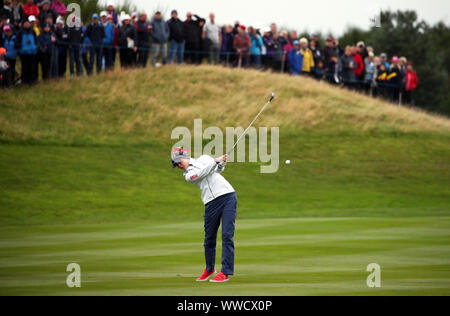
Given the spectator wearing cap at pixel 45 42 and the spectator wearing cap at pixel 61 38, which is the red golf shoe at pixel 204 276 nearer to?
the spectator wearing cap at pixel 45 42

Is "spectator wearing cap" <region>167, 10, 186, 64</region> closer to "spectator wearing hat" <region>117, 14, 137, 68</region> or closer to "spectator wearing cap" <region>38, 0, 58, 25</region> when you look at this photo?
"spectator wearing hat" <region>117, 14, 137, 68</region>

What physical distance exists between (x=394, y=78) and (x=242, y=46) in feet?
28.1

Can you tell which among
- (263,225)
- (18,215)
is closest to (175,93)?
(18,215)

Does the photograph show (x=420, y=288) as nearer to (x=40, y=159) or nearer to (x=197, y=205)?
(x=197, y=205)

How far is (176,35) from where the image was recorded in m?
37.5

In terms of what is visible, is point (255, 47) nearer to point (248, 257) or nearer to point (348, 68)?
point (348, 68)

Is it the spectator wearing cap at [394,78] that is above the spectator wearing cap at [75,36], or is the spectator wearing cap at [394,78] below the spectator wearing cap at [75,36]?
below

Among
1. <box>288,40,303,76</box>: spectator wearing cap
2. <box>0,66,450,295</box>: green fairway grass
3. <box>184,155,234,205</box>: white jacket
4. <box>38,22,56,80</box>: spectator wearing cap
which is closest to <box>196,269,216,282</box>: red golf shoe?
<box>0,66,450,295</box>: green fairway grass

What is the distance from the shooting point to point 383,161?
34875 millimetres

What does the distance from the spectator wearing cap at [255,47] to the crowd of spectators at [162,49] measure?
0.05m

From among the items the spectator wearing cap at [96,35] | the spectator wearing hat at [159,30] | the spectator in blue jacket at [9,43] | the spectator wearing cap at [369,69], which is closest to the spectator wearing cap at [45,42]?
the spectator in blue jacket at [9,43]

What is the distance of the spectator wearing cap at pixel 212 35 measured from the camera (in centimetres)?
3859

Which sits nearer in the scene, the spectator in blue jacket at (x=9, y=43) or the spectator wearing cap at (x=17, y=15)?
the spectator in blue jacket at (x=9, y=43)

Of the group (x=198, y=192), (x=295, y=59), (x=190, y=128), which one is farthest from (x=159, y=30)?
(x=198, y=192)
